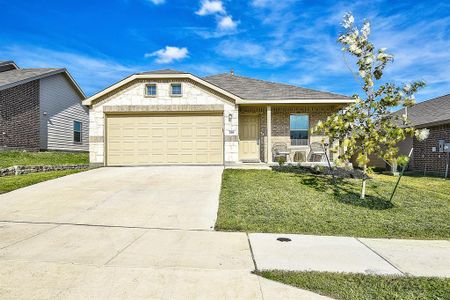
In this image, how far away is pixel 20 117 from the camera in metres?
18.1

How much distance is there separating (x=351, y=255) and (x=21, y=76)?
2060cm

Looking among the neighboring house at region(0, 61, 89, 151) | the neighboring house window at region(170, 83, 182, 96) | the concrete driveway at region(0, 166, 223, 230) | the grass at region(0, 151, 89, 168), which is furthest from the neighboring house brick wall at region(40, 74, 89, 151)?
the neighboring house window at region(170, 83, 182, 96)

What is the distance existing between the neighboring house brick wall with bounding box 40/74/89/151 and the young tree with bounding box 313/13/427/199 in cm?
1769

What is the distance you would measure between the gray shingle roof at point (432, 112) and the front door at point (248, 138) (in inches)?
Result: 330

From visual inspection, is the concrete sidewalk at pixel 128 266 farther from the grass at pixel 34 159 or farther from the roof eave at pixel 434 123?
the roof eave at pixel 434 123

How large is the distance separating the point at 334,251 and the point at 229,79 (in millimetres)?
15781

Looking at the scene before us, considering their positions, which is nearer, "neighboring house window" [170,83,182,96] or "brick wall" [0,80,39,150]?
"neighboring house window" [170,83,182,96]

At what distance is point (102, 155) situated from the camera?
50.0ft

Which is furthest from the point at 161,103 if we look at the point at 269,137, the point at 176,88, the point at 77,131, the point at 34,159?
the point at 77,131

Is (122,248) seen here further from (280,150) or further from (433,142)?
(433,142)

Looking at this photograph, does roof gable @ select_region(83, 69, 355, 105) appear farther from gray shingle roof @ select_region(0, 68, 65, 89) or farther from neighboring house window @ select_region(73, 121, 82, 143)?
neighboring house window @ select_region(73, 121, 82, 143)

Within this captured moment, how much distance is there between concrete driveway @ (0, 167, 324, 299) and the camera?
12.0 feet

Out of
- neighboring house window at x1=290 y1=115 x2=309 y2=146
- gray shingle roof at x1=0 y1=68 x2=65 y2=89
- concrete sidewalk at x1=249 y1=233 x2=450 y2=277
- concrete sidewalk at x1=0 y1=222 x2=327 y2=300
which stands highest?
gray shingle roof at x1=0 y1=68 x2=65 y2=89

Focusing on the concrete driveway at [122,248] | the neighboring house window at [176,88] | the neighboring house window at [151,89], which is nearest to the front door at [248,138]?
the neighboring house window at [176,88]
